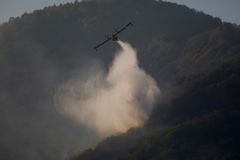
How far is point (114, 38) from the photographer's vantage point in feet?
497
